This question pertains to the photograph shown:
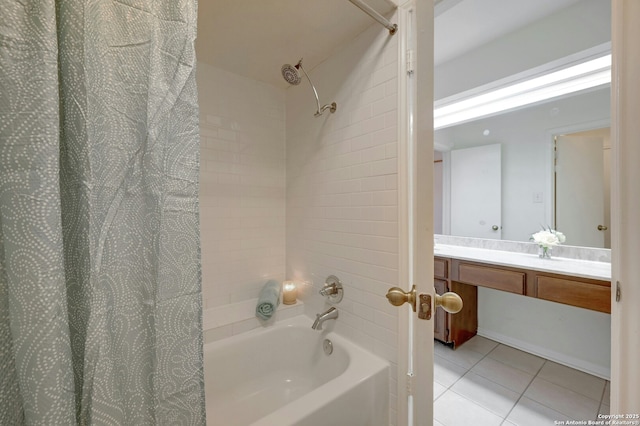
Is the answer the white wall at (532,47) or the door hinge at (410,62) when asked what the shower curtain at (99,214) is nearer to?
the door hinge at (410,62)

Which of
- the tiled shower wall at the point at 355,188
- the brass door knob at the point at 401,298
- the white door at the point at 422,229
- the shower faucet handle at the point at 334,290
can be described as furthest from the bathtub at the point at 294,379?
the brass door knob at the point at 401,298

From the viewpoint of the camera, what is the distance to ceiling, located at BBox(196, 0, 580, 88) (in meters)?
1.21

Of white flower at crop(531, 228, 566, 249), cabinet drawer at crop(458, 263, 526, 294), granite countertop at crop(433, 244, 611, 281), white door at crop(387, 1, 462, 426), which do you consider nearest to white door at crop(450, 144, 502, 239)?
granite countertop at crop(433, 244, 611, 281)

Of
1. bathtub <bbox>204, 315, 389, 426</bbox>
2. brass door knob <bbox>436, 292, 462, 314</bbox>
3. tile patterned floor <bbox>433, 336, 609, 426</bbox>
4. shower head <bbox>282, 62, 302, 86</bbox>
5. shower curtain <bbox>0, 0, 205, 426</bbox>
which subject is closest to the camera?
shower curtain <bbox>0, 0, 205, 426</bbox>


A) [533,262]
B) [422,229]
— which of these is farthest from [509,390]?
[422,229]

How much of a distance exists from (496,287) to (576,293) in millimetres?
429

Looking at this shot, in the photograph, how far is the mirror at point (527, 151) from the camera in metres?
1.69

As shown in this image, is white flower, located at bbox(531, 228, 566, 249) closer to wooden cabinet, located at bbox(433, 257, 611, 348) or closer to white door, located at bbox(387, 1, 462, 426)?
wooden cabinet, located at bbox(433, 257, 611, 348)

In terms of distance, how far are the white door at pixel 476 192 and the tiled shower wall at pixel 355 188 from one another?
5.45 ft

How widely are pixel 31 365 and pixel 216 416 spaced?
132 cm

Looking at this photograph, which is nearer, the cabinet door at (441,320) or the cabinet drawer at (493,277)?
the cabinet drawer at (493,277)

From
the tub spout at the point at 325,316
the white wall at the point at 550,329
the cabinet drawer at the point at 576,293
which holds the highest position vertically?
the cabinet drawer at the point at 576,293

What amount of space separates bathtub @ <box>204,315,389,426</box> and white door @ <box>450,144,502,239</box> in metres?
1.83

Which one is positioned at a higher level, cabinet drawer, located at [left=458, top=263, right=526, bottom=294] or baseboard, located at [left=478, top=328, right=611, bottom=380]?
cabinet drawer, located at [left=458, top=263, right=526, bottom=294]
